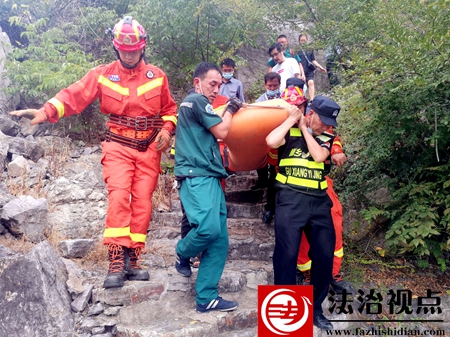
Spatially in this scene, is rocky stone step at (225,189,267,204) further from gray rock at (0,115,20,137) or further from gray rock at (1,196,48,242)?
gray rock at (0,115,20,137)

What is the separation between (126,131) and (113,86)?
40 cm

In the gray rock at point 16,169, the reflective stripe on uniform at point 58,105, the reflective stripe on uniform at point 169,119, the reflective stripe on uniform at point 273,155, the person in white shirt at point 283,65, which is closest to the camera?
the reflective stripe on uniform at point 58,105

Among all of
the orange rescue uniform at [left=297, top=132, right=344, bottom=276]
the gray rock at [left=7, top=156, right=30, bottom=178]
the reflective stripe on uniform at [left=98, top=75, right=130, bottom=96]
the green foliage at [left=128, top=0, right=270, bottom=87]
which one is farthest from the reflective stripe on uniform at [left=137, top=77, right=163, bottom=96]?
the green foliage at [left=128, top=0, right=270, bottom=87]

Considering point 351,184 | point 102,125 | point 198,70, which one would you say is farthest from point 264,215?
point 102,125

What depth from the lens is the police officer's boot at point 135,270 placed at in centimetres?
312

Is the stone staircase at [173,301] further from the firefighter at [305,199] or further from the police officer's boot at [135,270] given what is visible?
the firefighter at [305,199]

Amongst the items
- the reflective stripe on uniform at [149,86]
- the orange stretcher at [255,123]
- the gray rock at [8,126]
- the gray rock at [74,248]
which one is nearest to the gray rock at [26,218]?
the gray rock at [74,248]

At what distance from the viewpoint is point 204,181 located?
9.25 feet

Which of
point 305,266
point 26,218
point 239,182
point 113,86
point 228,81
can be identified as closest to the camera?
point 113,86

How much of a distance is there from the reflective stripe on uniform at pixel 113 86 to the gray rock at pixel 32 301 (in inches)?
57.6

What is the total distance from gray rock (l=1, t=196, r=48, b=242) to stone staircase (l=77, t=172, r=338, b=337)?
1.13 metres

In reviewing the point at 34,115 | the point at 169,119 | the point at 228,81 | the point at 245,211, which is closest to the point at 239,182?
the point at 245,211

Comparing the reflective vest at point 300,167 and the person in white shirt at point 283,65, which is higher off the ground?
the person in white shirt at point 283,65

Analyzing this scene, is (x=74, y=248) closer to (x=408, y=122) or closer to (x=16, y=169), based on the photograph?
(x=16, y=169)
